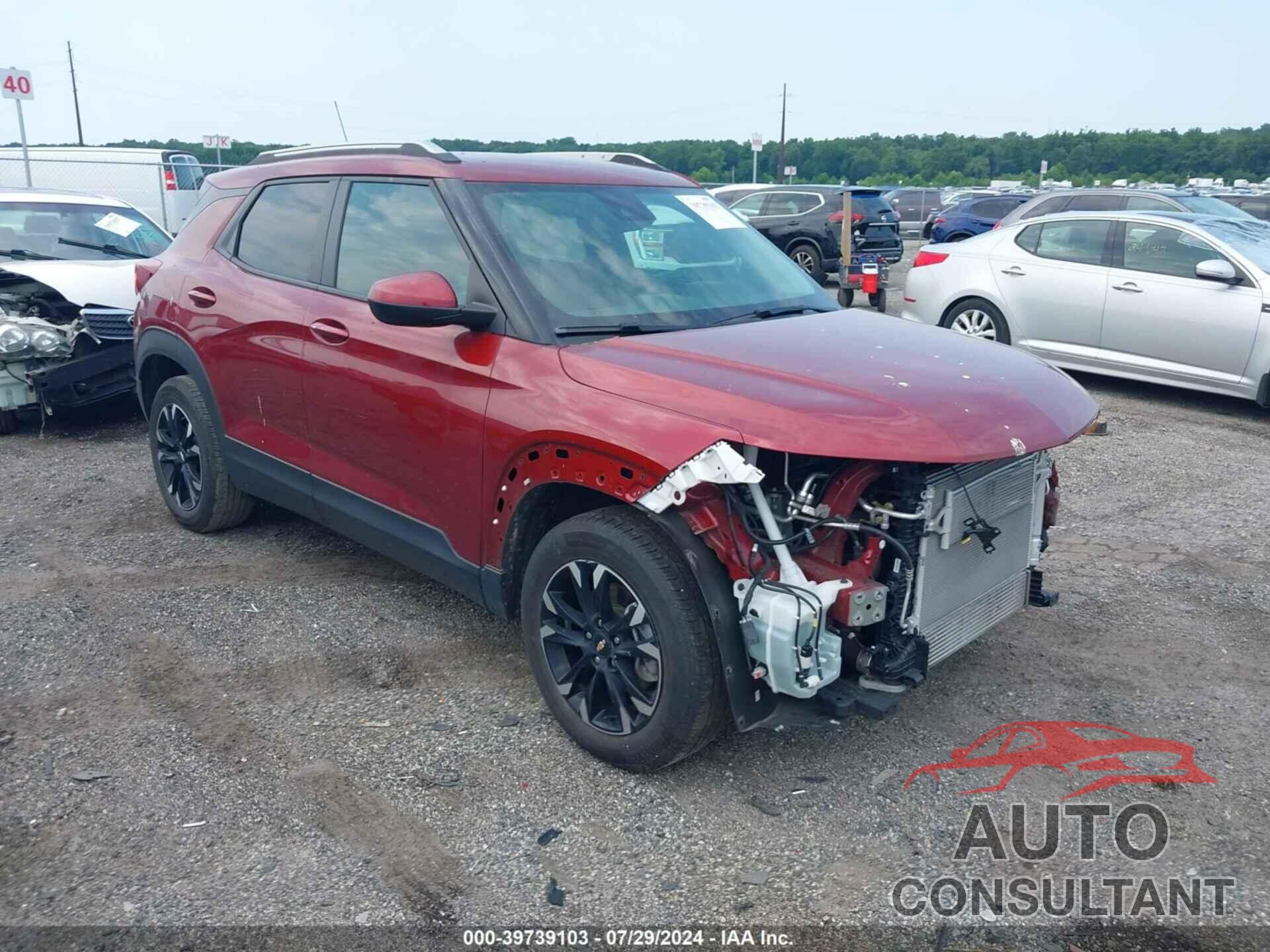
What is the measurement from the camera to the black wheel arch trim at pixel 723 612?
3043 mm

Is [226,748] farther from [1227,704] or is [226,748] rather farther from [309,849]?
[1227,704]

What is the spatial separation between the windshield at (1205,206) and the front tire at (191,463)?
13.4 meters

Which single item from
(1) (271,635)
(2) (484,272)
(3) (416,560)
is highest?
(2) (484,272)

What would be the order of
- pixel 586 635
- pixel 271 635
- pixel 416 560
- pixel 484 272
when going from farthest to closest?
pixel 271 635
pixel 416 560
pixel 484 272
pixel 586 635

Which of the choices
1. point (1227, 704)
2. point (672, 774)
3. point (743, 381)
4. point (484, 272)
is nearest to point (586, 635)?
point (672, 774)

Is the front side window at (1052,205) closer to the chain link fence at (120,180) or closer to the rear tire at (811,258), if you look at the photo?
the rear tire at (811,258)

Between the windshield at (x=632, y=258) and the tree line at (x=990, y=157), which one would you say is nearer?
the windshield at (x=632, y=258)

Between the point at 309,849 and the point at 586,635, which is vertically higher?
the point at 586,635

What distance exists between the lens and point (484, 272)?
3707mm

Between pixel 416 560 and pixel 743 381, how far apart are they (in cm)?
162

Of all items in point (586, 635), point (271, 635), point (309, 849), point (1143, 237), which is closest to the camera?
point (309, 849)

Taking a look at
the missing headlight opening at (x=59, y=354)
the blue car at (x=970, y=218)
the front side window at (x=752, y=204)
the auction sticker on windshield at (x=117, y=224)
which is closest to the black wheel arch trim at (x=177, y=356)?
the missing headlight opening at (x=59, y=354)

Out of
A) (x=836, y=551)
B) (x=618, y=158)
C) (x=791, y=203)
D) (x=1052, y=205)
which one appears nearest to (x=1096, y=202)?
(x=1052, y=205)

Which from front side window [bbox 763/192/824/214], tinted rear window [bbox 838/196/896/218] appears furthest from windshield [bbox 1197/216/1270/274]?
front side window [bbox 763/192/824/214]
